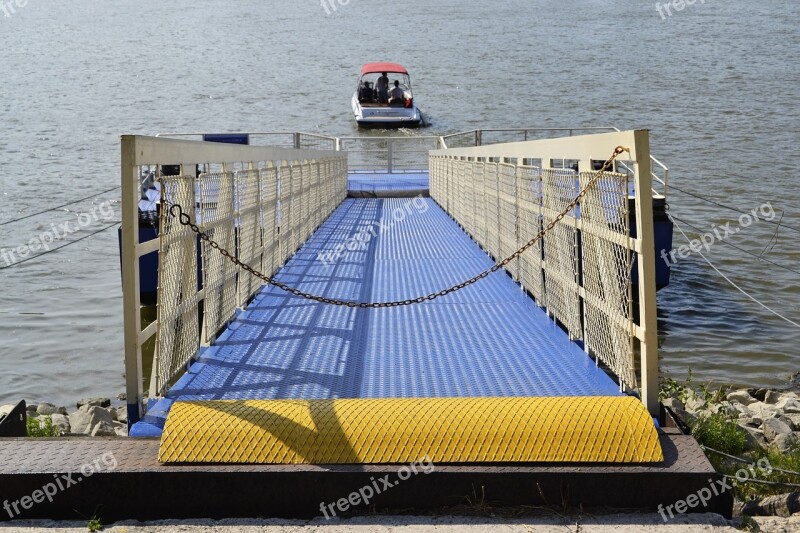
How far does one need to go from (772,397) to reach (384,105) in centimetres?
3203

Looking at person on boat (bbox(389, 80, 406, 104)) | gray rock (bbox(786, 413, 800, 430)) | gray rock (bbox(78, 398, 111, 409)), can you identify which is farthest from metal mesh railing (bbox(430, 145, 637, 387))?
person on boat (bbox(389, 80, 406, 104))

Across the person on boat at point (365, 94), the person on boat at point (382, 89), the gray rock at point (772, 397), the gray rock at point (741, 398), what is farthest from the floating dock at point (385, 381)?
the person on boat at point (365, 94)

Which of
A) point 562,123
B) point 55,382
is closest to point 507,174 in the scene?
point 55,382

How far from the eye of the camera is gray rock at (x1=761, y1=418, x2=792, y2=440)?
7.71 metres

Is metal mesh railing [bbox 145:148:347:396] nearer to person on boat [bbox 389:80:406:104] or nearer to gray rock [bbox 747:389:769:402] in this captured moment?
gray rock [bbox 747:389:769:402]

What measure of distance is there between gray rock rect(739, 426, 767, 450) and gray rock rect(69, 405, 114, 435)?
5.72m

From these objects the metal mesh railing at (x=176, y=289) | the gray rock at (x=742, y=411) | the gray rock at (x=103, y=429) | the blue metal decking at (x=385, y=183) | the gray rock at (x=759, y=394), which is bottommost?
the gray rock at (x=759, y=394)

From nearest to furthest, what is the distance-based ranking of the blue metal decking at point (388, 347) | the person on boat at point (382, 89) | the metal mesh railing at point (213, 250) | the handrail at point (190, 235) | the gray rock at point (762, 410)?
the handrail at point (190, 235) < the metal mesh railing at point (213, 250) < the blue metal decking at point (388, 347) < the gray rock at point (762, 410) < the person on boat at point (382, 89)

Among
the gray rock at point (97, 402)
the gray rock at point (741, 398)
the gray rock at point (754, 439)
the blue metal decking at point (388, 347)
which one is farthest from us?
the gray rock at point (97, 402)

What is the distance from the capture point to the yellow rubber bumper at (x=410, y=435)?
3883 mm

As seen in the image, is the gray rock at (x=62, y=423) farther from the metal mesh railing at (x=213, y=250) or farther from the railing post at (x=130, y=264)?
the railing post at (x=130, y=264)

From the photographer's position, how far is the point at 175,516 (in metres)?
3.81

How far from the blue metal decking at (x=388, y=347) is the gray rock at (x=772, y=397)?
330cm

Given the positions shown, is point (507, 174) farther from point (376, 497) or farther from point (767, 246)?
point (767, 246)
